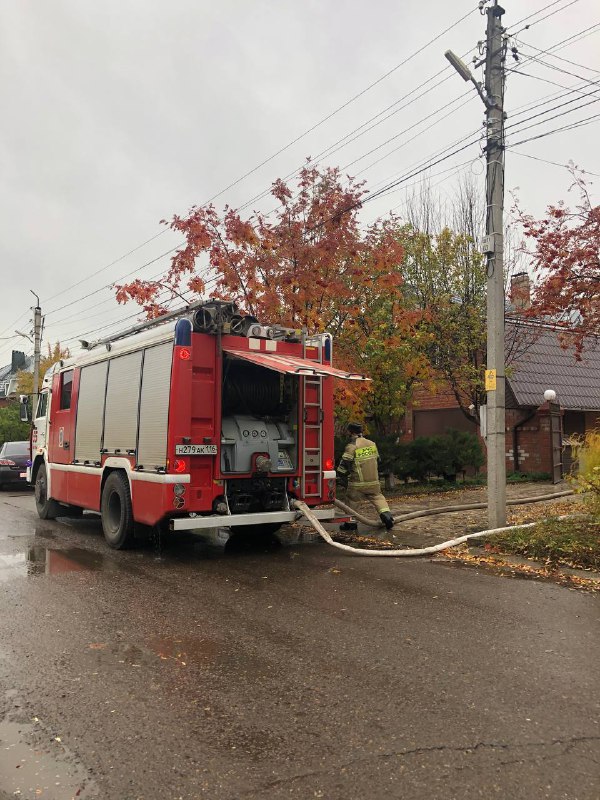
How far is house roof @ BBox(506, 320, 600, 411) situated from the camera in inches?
729

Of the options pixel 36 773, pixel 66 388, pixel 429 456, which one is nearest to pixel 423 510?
pixel 429 456

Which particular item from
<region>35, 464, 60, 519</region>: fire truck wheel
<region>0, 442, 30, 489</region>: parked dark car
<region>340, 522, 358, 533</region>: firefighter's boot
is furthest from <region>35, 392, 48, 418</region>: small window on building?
<region>0, 442, 30, 489</region>: parked dark car

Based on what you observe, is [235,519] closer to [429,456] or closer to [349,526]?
[349,526]

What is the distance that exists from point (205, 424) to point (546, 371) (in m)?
15.2

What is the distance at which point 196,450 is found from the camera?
26.0ft

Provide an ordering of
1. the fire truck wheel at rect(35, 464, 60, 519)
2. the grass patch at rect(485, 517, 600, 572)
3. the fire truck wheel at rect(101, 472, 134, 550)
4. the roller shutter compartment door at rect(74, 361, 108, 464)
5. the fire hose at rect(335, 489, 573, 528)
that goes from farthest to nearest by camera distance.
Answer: the fire truck wheel at rect(35, 464, 60, 519) → the fire hose at rect(335, 489, 573, 528) → the roller shutter compartment door at rect(74, 361, 108, 464) → the fire truck wheel at rect(101, 472, 134, 550) → the grass patch at rect(485, 517, 600, 572)

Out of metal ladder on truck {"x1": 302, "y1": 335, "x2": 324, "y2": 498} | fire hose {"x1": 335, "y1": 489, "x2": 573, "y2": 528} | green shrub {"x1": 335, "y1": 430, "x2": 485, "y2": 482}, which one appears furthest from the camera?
green shrub {"x1": 335, "y1": 430, "x2": 485, "y2": 482}

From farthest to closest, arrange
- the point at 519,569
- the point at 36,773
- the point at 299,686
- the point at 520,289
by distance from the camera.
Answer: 1. the point at 520,289
2. the point at 519,569
3. the point at 299,686
4. the point at 36,773

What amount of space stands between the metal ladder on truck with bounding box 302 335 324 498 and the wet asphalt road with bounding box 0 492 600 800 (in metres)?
2.02

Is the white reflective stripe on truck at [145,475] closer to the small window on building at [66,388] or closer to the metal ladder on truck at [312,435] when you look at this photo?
the small window on building at [66,388]

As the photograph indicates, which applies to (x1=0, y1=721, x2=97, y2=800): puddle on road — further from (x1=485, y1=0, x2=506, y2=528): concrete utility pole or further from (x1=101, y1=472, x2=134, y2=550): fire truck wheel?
(x1=485, y1=0, x2=506, y2=528): concrete utility pole

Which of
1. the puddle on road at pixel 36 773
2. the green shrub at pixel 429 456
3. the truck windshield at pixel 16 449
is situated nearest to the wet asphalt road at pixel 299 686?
the puddle on road at pixel 36 773

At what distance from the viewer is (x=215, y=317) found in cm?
819

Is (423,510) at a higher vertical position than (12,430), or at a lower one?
lower
